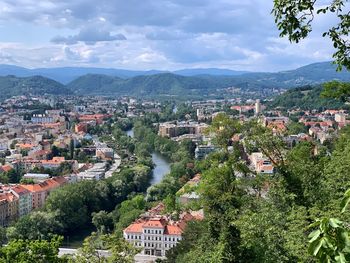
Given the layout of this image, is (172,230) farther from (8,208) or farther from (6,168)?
(6,168)

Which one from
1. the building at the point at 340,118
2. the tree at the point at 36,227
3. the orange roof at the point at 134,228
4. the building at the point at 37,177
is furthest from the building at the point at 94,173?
the building at the point at 340,118

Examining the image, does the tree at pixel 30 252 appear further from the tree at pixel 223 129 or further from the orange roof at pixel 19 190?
the orange roof at pixel 19 190

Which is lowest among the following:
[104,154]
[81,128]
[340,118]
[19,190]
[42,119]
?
[42,119]

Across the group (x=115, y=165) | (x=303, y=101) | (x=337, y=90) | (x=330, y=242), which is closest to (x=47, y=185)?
(x=115, y=165)

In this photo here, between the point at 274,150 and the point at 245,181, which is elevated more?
the point at 274,150

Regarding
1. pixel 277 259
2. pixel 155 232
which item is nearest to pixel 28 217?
pixel 155 232

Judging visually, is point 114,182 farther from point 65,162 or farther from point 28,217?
point 65,162

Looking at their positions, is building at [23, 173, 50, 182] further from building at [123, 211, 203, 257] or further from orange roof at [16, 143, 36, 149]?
building at [123, 211, 203, 257]

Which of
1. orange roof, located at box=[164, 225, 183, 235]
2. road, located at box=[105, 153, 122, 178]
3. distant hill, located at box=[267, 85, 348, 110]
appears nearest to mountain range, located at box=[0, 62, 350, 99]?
distant hill, located at box=[267, 85, 348, 110]

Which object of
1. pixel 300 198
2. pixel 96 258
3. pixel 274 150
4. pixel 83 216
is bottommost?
pixel 83 216
